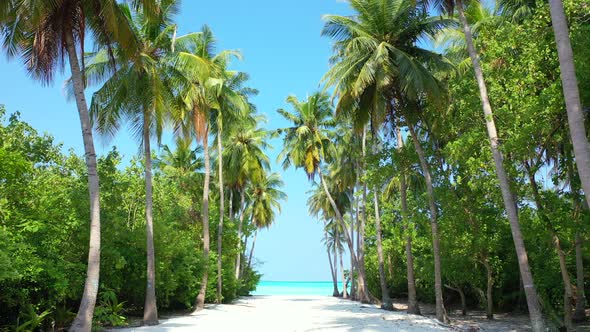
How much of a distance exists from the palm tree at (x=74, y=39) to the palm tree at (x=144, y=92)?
183 cm

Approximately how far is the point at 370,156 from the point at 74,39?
35.1 ft

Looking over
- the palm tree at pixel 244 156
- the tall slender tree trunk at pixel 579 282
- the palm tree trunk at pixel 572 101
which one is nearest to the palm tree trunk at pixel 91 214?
the palm tree trunk at pixel 572 101

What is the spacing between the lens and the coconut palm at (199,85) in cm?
1623

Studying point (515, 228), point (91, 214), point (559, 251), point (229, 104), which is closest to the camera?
point (91, 214)

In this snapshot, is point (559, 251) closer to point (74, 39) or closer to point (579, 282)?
point (579, 282)

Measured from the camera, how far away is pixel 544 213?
11.1m

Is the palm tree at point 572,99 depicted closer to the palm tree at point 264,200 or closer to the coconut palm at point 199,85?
the coconut palm at point 199,85

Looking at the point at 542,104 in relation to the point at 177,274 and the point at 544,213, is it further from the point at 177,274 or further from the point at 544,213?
the point at 177,274

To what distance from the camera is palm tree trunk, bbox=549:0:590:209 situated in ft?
23.5

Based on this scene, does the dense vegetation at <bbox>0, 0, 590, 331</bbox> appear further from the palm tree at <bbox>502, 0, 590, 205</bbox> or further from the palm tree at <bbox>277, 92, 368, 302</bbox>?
the palm tree at <bbox>277, 92, 368, 302</bbox>

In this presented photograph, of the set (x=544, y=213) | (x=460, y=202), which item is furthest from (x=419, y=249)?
(x=544, y=213)

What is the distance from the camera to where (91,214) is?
1047 centimetres

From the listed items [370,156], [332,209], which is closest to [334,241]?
[332,209]

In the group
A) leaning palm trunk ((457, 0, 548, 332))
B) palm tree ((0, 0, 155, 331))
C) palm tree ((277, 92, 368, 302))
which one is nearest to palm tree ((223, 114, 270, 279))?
palm tree ((277, 92, 368, 302))
